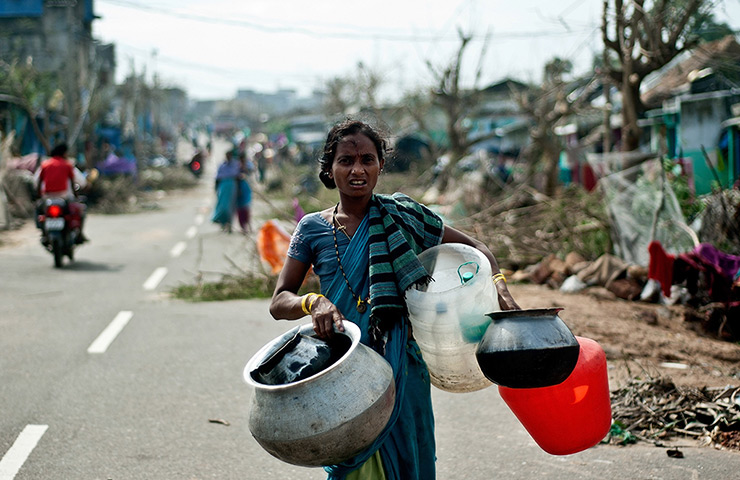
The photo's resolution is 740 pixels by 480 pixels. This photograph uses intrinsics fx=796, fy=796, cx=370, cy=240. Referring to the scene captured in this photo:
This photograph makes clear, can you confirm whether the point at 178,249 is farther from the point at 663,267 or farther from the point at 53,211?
the point at 663,267

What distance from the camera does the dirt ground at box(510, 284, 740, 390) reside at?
5469 mm

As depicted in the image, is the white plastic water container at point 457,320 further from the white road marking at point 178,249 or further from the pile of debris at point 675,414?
the white road marking at point 178,249

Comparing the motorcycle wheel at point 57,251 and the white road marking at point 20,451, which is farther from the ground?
the white road marking at point 20,451

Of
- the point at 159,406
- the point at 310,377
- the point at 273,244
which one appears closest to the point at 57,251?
the point at 273,244

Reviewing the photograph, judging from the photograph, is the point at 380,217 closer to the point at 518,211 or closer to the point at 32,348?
the point at 32,348

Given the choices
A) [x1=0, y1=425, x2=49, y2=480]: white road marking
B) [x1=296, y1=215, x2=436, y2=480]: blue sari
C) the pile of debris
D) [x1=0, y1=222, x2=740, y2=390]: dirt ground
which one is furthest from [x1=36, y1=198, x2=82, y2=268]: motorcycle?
[x1=296, y1=215, x2=436, y2=480]: blue sari

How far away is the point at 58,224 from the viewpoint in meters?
10.6

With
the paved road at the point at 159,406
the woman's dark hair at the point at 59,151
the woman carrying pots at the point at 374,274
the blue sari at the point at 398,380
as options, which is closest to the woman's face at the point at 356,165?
the woman carrying pots at the point at 374,274

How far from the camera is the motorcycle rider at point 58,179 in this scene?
10.9 metres

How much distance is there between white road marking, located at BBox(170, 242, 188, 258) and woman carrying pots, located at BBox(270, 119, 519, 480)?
10047mm

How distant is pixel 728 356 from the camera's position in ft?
19.6

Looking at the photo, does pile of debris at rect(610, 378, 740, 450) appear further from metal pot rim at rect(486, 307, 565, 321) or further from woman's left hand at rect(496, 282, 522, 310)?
metal pot rim at rect(486, 307, 565, 321)

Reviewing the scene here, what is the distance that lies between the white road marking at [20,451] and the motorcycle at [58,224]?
6539mm

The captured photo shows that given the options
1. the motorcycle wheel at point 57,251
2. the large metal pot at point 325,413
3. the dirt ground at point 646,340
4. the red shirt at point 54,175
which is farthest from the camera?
the red shirt at point 54,175
